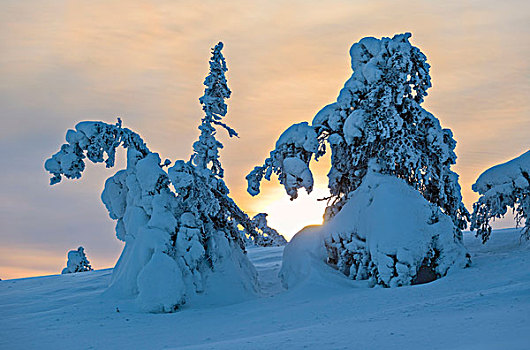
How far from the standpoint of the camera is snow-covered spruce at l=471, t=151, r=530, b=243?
1495 centimetres

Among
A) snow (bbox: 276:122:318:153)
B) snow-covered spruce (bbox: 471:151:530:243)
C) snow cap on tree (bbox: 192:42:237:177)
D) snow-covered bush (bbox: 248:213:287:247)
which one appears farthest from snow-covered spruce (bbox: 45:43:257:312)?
snow-covered bush (bbox: 248:213:287:247)

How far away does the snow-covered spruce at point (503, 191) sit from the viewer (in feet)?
49.0

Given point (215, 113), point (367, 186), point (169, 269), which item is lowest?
point (169, 269)

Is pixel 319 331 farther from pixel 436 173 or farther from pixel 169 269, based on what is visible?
pixel 436 173

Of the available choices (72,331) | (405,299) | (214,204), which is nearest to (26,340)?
(72,331)

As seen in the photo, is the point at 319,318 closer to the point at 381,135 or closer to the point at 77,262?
the point at 381,135

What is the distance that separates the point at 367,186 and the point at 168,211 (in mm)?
6180

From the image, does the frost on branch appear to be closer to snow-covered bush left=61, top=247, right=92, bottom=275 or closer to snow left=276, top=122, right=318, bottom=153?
snow left=276, top=122, right=318, bottom=153

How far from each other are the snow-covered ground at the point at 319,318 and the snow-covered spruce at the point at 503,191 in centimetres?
119

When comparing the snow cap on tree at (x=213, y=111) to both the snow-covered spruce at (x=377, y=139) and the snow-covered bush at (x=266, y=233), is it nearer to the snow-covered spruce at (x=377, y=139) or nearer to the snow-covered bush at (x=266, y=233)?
the snow-covered spruce at (x=377, y=139)

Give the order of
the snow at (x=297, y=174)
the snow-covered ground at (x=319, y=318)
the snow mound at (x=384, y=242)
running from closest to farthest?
the snow-covered ground at (x=319, y=318), the snow mound at (x=384, y=242), the snow at (x=297, y=174)

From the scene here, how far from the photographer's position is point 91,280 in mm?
19547

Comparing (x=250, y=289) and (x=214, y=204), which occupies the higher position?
(x=214, y=204)

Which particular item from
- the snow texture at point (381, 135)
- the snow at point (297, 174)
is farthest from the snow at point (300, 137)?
the snow at point (297, 174)
